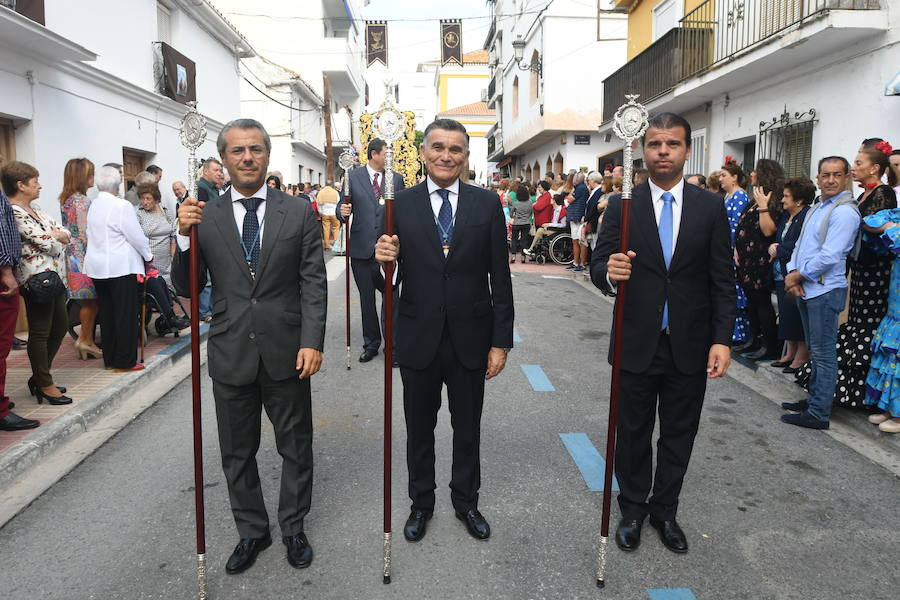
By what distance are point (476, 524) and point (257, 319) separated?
1.53 meters

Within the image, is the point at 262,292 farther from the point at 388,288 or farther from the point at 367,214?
the point at 367,214

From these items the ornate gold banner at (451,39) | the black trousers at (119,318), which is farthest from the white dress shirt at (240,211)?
the ornate gold banner at (451,39)

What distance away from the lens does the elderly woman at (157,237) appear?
788 cm

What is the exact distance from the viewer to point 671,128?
3.25 meters

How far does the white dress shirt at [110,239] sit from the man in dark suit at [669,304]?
4.68 m

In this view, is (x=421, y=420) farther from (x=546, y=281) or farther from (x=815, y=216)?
(x=546, y=281)

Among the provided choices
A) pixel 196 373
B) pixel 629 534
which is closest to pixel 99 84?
pixel 196 373

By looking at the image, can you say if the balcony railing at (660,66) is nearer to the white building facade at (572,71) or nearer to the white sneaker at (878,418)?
the white building facade at (572,71)

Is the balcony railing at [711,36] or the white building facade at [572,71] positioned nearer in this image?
the balcony railing at [711,36]

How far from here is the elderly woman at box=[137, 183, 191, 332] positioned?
25.8 ft

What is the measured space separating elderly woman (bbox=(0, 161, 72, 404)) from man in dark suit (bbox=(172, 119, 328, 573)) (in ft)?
8.28

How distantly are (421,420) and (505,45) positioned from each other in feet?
127

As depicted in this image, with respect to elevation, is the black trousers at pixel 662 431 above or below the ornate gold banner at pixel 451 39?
below

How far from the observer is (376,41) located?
92.5ft
